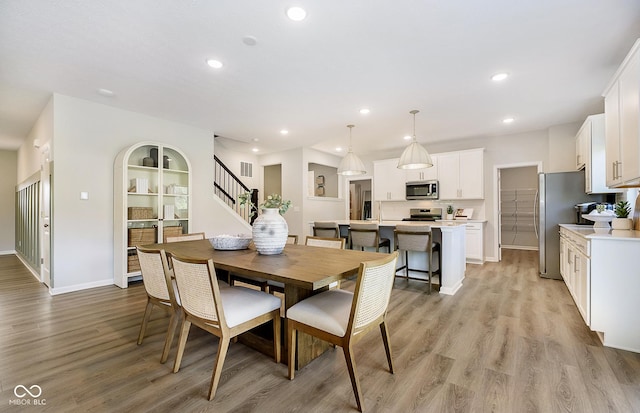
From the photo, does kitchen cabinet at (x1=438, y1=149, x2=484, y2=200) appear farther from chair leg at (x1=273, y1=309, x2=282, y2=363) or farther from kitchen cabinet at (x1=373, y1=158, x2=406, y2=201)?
chair leg at (x1=273, y1=309, x2=282, y2=363)

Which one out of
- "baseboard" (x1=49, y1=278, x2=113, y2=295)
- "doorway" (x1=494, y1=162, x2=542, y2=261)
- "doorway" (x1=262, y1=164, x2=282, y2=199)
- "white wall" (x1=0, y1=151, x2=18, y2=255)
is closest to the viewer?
"baseboard" (x1=49, y1=278, x2=113, y2=295)

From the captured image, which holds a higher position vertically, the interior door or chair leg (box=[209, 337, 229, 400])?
the interior door

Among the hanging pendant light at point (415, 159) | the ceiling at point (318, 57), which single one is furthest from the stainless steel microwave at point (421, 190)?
the hanging pendant light at point (415, 159)

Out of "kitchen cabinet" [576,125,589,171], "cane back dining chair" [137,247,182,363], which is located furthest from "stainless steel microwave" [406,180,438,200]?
"cane back dining chair" [137,247,182,363]

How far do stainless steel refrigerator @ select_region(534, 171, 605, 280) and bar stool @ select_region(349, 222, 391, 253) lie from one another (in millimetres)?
2486

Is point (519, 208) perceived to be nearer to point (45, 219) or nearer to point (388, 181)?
point (388, 181)

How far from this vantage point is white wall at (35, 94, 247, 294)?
3.74m

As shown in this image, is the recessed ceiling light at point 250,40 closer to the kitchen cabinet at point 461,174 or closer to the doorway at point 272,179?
the kitchen cabinet at point 461,174

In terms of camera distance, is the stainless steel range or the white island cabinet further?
the stainless steel range

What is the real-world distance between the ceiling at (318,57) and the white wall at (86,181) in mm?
279

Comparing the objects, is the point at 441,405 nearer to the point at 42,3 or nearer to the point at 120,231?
the point at 42,3

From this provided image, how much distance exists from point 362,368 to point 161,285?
155 centimetres

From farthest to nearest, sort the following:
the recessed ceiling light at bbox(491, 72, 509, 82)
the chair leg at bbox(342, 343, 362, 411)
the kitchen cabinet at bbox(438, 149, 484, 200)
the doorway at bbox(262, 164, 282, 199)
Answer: the doorway at bbox(262, 164, 282, 199), the kitchen cabinet at bbox(438, 149, 484, 200), the recessed ceiling light at bbox(491, 72, 509, 82), the chair leg at bbox(342, 343, 362, 411)

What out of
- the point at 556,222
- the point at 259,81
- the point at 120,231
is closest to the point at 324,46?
the point at 259,81
